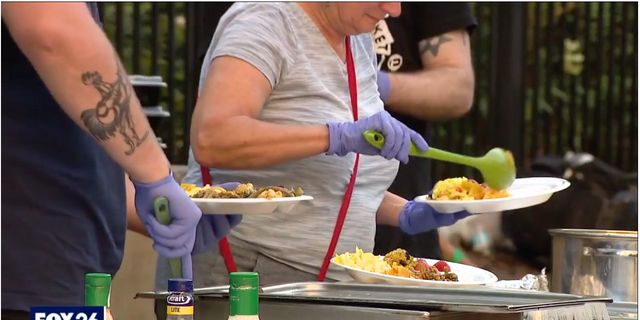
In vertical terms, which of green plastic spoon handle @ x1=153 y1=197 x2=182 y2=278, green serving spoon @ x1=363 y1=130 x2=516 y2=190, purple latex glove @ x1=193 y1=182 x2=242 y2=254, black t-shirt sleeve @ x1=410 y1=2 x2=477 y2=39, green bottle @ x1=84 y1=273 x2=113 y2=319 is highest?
black t-shirt sleeve @ x1=410 y1=2 x2=477 y2=39

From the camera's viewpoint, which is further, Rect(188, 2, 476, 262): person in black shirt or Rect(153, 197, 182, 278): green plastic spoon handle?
Rect(188, 2, 476, 262): person in black shirt

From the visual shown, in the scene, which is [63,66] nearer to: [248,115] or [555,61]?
[248,115]

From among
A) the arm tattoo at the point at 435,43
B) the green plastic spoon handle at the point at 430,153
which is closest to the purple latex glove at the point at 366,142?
the green plastic spoon handle at the point at 430,153

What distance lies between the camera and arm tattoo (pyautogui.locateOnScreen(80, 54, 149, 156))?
1.60 m

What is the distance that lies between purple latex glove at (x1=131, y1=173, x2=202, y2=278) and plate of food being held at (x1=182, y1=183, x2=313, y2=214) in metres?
0.18

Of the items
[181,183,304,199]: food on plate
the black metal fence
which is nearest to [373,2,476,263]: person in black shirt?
[181,183,304,199]: food on plate

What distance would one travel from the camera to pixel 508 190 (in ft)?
8.14

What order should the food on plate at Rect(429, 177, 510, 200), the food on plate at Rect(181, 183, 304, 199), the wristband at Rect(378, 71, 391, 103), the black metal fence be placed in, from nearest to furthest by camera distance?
the food on plate at Rect(181, 183, 304, 199) → the food on plate at Rect(429, 177, 510, 200) → the wristband at Rect(378, 71, 391, 103) → the black metal fence

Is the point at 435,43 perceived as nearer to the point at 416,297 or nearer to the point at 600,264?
the point at 600,264

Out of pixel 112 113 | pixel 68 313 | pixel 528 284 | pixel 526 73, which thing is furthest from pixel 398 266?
pixel 526 73

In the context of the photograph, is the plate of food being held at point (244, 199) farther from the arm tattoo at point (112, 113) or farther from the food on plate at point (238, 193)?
the arm tattoo at point (112, 113)

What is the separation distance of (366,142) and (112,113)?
0.70 meters

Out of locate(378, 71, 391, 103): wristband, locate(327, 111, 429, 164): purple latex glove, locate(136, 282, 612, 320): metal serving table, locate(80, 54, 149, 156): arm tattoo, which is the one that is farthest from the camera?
locate(378, 71, 391, 103): wristband

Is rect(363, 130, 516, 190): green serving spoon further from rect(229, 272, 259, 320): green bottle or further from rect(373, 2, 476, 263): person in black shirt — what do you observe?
rect(229, 272, 259, 320): green bottle
